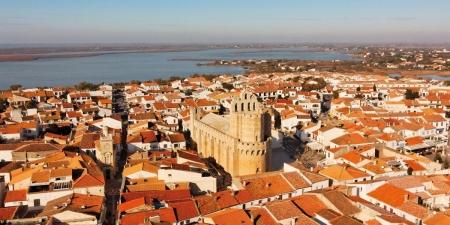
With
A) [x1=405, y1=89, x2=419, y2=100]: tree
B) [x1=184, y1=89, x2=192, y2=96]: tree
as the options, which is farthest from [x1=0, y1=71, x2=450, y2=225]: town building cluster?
[x1=184, y1=89, x2=192, y2=96]: tree

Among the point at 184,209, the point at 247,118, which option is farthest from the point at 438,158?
the point at 184,209

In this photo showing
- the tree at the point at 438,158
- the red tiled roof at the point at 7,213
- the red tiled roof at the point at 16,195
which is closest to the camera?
the red tiled roof at the point at 7,213

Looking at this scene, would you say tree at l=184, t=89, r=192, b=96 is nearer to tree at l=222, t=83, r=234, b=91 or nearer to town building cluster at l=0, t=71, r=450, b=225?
tree at l=222, t=83, r=234, b=91

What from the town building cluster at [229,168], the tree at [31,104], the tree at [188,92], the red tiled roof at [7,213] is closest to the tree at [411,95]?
the town building cluster at [229,168]

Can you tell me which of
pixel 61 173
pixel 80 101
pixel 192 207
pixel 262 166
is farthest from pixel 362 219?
pixel 80 101

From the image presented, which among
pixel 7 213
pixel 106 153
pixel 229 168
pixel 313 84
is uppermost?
pixel 106 153

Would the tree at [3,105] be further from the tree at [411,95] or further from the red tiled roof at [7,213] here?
the tree at [411,95]

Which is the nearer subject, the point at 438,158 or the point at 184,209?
the point at 184,209

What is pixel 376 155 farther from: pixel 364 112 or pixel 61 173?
pixel 61 173

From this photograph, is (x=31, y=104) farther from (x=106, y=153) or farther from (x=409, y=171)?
(x=409, y=171)
